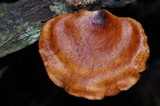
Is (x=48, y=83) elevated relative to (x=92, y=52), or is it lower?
lower

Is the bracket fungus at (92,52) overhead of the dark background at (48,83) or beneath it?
overhead

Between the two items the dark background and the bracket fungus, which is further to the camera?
the dark background

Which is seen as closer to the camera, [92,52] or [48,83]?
[92,52]

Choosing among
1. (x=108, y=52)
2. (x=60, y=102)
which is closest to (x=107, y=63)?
(x=108, y=52)

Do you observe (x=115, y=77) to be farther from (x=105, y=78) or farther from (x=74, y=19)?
(x=74, y=19)
